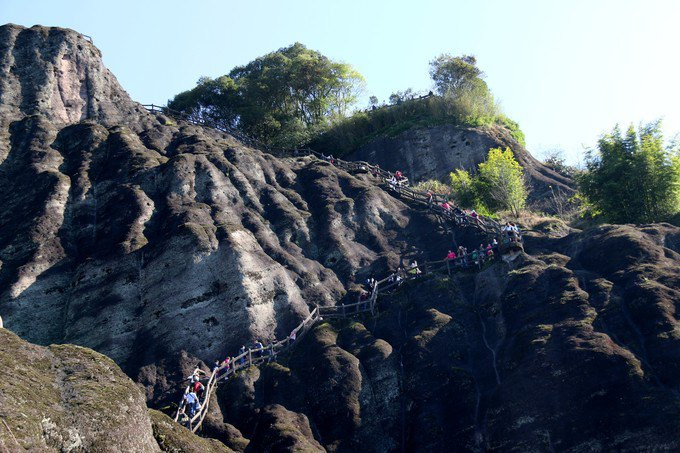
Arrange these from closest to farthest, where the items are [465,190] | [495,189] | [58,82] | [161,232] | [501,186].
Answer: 1. [161,232]
2. [501,186]
3. [495,189]
4. [58,82]
5. [465,190]

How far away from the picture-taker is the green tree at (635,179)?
158ft

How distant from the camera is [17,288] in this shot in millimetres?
41188

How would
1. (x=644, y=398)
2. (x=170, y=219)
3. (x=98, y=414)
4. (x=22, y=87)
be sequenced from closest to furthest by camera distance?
(x=98, y=414)
(x=644, y=398)
(x=170, y=219)
(x=22, y=87)

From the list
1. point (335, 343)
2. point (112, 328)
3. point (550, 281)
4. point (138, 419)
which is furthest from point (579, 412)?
point (112, 328)

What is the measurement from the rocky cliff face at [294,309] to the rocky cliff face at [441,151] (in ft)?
47.5

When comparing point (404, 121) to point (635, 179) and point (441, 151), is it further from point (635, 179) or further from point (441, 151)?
point (635, 179)

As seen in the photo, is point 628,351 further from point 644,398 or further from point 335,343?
point 335,343

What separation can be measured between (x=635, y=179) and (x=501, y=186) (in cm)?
1184

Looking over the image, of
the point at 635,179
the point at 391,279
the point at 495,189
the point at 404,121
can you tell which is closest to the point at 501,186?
the point at 495,189

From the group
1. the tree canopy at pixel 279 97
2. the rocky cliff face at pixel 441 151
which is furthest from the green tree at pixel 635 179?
the tree canopy at pixel 279 97

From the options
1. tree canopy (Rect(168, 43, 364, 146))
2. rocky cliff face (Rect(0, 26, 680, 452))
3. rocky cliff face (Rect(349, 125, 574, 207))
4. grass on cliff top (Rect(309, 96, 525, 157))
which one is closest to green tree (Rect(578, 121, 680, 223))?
rocky cliff face (Rect(0, 26, 680, 452))

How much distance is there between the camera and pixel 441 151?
72000mm

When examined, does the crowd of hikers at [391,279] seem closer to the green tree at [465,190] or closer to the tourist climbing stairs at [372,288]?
the tourist climbing stairs at [372,288]

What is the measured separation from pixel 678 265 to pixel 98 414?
106 ft
